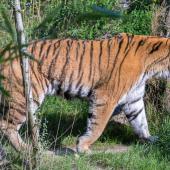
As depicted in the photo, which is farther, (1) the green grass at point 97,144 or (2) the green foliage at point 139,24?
(2) the green foliage at point 139,24

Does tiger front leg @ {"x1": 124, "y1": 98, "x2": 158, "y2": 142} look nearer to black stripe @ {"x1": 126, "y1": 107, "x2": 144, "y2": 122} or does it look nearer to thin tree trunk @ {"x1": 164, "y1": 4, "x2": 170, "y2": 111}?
black stripe @ {"x1": 126, "y1": 107, "x2": 144, "y2": 122}

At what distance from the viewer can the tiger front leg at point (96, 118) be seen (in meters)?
5.20

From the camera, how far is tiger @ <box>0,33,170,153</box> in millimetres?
5051

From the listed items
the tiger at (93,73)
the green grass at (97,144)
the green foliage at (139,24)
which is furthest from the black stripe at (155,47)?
the green foliage at (139,24)

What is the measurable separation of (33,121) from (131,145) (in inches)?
95.5

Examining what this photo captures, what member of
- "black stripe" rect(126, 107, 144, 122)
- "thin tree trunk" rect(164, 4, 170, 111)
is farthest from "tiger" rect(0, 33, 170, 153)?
"thin tree trunk" rect(164, 4, 170, 111)

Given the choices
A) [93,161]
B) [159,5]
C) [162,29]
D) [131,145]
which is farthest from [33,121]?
[159,5]

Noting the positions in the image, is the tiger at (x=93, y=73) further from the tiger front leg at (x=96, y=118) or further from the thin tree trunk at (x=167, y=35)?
the thin tree trunk at (x=167, y=35)

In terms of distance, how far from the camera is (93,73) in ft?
17.2

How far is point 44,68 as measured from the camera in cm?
510

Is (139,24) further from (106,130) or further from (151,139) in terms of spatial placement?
(151,139)

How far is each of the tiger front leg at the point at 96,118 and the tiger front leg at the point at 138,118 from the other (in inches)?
20.0

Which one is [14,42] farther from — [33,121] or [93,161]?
[93,161]

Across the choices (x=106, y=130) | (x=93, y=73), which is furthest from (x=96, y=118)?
(x=106, y=130)
